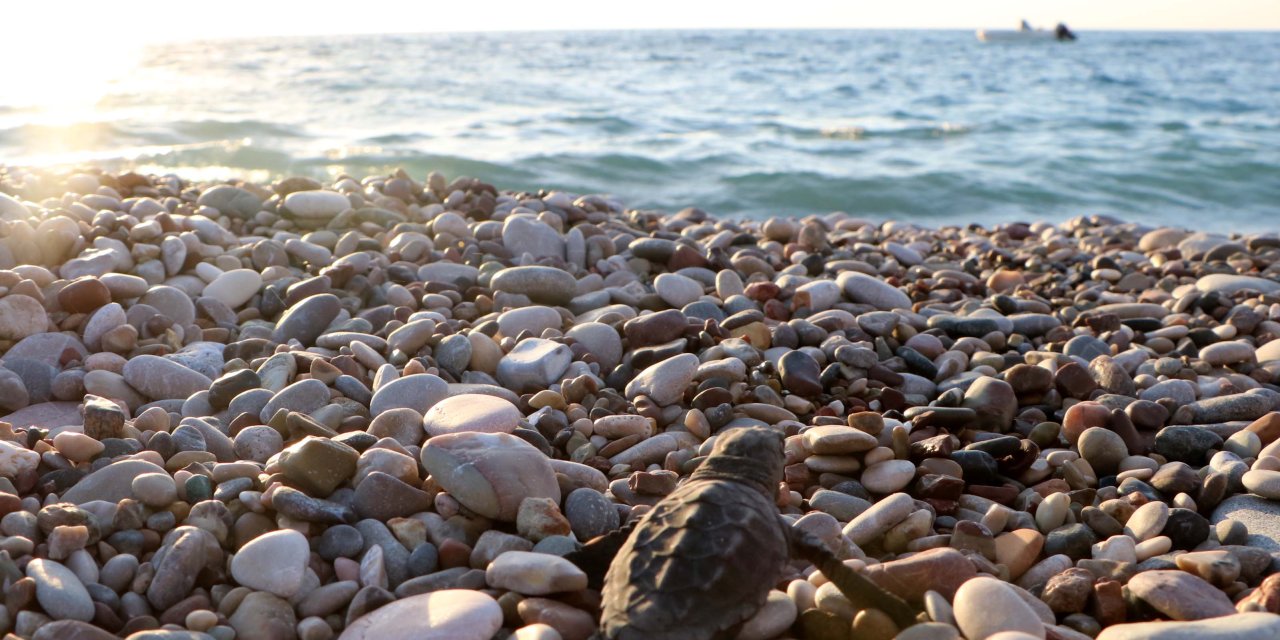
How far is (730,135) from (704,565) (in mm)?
11716

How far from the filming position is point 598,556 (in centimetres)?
205

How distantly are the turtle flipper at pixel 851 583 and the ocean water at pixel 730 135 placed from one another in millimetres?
7162

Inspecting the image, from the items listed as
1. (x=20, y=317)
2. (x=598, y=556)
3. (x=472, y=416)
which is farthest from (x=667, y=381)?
(x=20, y=317)

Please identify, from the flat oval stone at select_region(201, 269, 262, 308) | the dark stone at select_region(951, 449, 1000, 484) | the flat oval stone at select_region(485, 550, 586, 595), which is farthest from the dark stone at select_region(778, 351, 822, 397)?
the flat oval stone at select_region(201, 269, 262, 308)

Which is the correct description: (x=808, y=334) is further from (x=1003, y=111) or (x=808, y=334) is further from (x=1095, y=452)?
(x=1003, y=111)

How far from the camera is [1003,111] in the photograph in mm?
16250

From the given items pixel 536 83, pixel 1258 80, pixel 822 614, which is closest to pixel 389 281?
pixel 822 614

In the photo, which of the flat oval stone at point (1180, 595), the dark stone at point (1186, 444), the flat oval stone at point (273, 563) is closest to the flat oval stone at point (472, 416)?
the flat oval stone at point (273, 563)

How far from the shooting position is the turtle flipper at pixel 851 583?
6.13 ft

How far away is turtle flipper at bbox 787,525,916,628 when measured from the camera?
1.87m

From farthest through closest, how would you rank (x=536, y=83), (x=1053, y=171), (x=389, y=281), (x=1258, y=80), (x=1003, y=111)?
1. (x=1258, y=80)
2. (x=536, y=83)
3. (x=1003, y=111)
4. (x=1053, y=171)
5. (x=389, y=281)

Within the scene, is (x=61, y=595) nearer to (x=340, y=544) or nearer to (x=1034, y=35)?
(x=340, y=544)

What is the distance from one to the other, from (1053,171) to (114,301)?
33.8ft

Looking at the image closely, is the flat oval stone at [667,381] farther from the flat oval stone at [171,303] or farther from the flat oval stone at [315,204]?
the flat oval stone at [315,204]
